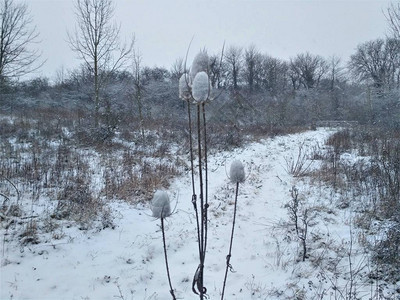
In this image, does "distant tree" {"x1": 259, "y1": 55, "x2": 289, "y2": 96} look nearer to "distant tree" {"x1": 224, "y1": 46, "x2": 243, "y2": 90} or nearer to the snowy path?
"distant tree" {"x1": 224, "y1": 46, "x2": 243, "y2": 90}

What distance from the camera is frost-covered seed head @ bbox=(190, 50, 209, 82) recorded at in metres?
1.49

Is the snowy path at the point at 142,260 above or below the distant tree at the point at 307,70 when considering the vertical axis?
below

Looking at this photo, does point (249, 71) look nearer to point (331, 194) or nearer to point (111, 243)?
point (331, 194)

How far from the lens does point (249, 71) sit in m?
39.2

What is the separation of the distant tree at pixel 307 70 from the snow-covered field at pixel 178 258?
42578 mm

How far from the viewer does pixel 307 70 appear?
4306cm

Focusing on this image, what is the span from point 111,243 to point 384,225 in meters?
3.97

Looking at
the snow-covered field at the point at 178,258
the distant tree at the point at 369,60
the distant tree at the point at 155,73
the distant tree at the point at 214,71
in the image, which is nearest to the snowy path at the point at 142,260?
the snow-covered field at the point at 178,258

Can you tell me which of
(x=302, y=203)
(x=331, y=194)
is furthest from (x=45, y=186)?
(x=331, y=194)

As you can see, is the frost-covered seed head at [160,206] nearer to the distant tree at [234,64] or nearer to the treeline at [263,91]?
the treeline at [263,91]

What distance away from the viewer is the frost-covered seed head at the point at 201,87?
53.7 inches

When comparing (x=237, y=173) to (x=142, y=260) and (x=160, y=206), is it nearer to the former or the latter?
(x=160, y=206)

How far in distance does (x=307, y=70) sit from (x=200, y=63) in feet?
154

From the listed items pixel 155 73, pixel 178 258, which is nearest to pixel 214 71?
pixel 178 258
